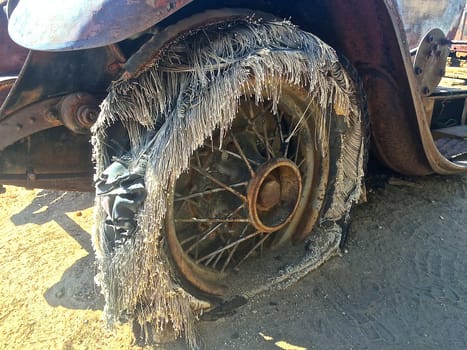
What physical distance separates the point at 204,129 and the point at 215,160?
0.46 meters

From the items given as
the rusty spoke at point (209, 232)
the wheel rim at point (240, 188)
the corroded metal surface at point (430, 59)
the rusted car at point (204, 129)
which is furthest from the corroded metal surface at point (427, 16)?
the rusty spoke at point (209, 232)

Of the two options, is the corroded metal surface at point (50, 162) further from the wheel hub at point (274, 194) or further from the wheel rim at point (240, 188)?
the wheel hub at point (274, 194)

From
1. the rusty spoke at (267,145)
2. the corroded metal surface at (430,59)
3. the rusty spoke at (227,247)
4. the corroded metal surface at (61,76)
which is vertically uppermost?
the corroded metal surface at (61,76)

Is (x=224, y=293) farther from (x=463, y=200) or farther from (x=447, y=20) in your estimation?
(x=447, y=20)

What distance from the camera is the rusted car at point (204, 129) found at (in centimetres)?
160

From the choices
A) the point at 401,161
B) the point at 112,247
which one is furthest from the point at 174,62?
the point at 401,161

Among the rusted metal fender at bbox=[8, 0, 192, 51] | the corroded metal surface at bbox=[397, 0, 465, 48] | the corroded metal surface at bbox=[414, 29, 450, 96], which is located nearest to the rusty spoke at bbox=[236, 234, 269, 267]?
the rusted metal fender at bbox=[8, 0, 192, 51]

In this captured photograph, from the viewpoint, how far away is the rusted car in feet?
5.24

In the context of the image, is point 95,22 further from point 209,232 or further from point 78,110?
point 209,232

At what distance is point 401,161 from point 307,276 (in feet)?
3.00

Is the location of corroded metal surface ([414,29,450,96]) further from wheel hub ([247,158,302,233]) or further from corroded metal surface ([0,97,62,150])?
corroded metal surface ([0,97,62,150])

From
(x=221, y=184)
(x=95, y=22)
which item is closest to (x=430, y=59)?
(x=221, y=184)

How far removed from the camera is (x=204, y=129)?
1.64 metres

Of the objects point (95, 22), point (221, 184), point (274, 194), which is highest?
point (95, 22)
